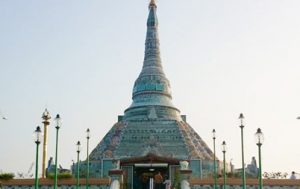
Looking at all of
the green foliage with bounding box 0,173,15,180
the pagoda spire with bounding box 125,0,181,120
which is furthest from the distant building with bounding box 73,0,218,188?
the green foliage with bounding box 0,173,15,180

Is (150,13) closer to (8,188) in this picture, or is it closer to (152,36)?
(152,36)

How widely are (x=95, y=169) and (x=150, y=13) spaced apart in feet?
99.1

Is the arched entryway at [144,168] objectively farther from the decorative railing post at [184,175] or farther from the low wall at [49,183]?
the low wall at [49,183]

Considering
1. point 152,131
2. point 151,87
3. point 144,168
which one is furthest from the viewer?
point 151,87

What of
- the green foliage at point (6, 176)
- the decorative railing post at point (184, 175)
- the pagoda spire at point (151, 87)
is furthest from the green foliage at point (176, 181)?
the pagoda spire at point (151, 87)

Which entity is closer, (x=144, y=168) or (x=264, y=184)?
(x=144, y=168)

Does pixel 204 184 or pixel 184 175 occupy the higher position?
pixel 184 175

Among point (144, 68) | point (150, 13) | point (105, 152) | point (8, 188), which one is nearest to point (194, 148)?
point (105, 152)

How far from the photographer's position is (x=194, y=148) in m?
72.7

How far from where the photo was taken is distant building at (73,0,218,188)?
229 feet

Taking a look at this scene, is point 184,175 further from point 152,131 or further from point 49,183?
point 152,131

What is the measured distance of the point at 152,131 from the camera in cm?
7456

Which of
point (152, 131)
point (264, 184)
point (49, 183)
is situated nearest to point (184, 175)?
point (264, 184)

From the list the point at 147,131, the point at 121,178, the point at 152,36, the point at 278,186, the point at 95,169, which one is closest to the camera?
the point at 121,178
